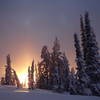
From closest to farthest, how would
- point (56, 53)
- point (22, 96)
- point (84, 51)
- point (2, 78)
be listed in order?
point (22, 96) < point (84, 51) < point (56, 53) < point (2, 78)

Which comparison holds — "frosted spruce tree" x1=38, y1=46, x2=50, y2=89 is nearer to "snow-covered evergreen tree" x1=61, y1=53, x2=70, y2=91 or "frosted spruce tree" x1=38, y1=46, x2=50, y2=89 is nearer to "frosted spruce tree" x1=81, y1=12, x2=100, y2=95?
"snow-covered evergreen tree" x1=61, y1=53, x2=70, y2=91

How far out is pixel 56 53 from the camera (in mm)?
52969

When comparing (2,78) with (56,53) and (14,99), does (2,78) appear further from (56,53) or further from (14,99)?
(14,99)

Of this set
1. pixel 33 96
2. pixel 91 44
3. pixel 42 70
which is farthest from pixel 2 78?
pixel 33 96

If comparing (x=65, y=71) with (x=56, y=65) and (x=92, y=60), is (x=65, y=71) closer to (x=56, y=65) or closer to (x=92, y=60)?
(x=56, y=65)

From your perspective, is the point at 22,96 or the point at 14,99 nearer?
the point at 14,99

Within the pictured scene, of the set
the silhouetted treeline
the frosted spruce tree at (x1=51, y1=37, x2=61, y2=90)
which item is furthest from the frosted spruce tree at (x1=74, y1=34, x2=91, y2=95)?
the frosted spruce tree at (x1=51, y1=37, x2=61, y2=90)

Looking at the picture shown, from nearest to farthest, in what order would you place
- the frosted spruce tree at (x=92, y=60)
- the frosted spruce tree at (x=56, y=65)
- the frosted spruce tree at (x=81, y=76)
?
the frosted spruce tree at (x=92, y=60), the frosted spruce tree at (x=81, y=76), the frosted spruce tree at (x=56, y=65)

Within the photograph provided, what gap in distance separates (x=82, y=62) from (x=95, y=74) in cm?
426

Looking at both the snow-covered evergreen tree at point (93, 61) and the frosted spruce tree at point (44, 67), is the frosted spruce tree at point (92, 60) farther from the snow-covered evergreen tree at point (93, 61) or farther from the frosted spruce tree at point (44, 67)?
the frosted spruce tree at point (44, 67)

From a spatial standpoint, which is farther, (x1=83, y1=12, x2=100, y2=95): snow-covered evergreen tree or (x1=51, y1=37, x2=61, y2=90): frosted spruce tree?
(x1=51, y1=37, x2=61, y2=90): frosted spruce tree

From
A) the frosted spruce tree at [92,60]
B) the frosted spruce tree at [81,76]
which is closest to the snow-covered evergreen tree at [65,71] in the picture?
the frosted spruce tree at [81,76]

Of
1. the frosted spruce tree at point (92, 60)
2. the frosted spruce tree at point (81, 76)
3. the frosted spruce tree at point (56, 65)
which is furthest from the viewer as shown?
the frosted spruce tree at point (56, 65)

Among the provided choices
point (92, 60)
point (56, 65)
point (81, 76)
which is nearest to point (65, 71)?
point (56, 65)
